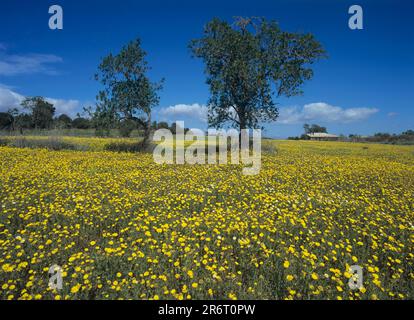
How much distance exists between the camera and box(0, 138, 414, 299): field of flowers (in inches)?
150

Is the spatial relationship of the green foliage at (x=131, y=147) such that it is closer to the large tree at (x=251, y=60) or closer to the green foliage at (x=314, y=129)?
the large tree at (x=251, y=60)

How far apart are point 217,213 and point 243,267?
210 centimetres

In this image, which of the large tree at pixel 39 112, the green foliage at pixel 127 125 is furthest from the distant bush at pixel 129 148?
the large tree at pixel 39 112

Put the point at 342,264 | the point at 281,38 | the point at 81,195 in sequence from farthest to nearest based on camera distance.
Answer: the point at 281,38 < the point at 81,195 < the point at 342,264

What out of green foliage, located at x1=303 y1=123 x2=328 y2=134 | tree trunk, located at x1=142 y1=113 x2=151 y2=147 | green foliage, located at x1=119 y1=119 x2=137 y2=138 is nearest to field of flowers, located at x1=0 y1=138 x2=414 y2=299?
green foliage, located at x1=119 y1=119 x2=137 y2=138

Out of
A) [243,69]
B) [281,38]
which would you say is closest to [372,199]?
[243,69]

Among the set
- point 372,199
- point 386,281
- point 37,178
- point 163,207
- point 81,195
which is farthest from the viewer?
point 37,178

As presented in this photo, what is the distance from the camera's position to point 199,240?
17.0 feet

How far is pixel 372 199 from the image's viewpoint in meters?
8.18

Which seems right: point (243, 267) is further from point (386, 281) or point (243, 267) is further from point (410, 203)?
point (410, 203)

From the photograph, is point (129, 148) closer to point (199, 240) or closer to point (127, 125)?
point (127, 125)

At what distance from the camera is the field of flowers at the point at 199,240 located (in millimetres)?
3812

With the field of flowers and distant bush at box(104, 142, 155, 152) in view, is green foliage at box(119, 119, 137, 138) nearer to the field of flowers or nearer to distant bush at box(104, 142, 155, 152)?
distant bush at box(104, 142, 155, 152)

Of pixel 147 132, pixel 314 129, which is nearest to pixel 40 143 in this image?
pixel 147 132
